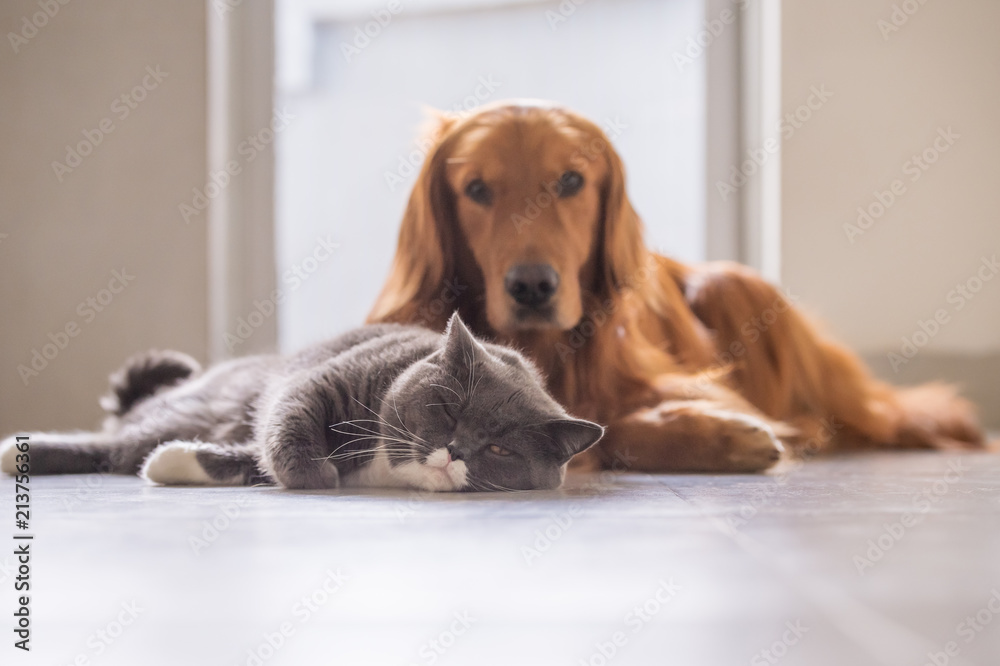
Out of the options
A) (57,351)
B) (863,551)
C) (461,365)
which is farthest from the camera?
(57,351)

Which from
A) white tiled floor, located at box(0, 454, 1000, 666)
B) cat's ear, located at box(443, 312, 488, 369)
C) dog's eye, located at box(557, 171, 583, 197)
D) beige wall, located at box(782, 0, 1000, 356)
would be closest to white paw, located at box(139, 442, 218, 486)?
white tiled floor, located at box(0, 454, 1000, 666)

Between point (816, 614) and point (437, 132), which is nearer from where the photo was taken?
point (816, 614)

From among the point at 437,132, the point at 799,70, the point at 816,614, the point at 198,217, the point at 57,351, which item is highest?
the point at 799,70

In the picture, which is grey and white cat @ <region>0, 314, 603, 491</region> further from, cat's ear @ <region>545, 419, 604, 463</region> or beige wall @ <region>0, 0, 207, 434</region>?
beige wall @ <region>0, 0, 207, 434</region>

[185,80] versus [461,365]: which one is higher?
[185,80]

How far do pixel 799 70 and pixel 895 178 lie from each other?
420 millimetres

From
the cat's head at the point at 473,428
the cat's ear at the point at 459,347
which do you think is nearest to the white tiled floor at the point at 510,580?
the cat's head at the point at 473,428

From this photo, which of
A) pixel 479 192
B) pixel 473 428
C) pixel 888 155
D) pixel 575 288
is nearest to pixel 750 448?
pixel 575 288

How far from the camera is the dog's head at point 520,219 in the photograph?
1331mm

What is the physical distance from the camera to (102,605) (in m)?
0.59

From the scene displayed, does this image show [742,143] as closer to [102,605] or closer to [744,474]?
[744,474]

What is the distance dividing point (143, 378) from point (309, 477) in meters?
0.68

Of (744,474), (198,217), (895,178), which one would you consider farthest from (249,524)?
(895,178)

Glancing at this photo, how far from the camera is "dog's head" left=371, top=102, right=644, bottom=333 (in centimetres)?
133
